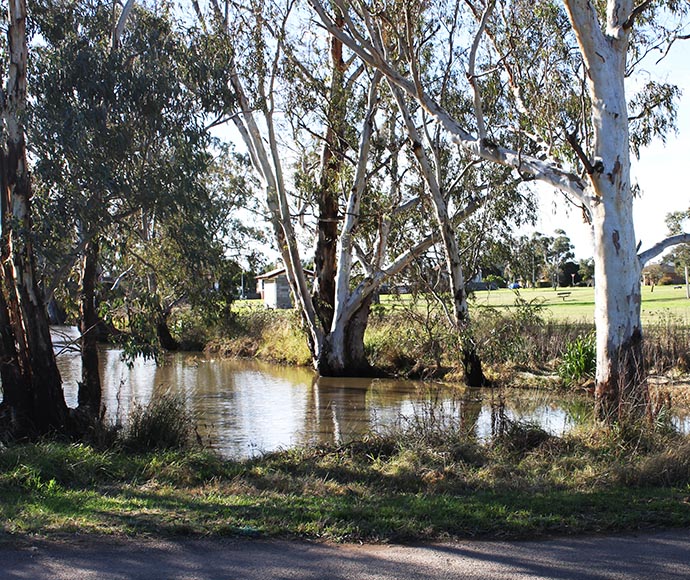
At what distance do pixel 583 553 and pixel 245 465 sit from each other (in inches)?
152

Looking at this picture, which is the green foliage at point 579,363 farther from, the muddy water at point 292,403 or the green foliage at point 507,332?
the muddy water at point 292,403

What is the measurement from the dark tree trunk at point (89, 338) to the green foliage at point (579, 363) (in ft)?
34.3

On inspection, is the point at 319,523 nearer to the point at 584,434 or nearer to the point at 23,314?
the point at 584,434

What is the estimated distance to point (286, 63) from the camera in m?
18.5

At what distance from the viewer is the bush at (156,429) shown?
351 inches

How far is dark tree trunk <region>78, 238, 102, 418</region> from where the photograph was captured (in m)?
10.2

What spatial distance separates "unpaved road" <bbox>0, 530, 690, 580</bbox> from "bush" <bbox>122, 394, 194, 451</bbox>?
12.3 ft

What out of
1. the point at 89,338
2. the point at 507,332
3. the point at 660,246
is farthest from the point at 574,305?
the point at 89,338

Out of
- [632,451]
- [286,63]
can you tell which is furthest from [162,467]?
[286,63]

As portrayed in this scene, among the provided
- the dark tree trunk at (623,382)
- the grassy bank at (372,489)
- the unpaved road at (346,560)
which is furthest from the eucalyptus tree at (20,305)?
the dark tree trunk at (623,382)

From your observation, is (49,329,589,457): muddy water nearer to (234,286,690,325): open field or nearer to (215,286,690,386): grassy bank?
(215,286,690,386): grassy bank

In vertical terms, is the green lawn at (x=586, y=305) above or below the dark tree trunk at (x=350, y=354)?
above

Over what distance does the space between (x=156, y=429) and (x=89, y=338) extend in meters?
2.11

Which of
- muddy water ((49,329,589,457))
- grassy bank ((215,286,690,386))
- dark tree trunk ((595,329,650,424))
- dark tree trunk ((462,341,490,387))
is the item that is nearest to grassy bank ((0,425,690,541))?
dark tree trunk ((595,329,650,424))
